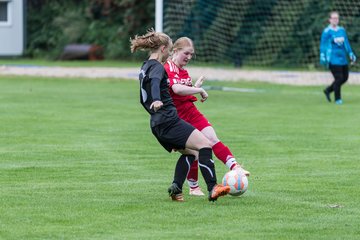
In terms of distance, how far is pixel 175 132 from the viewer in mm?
8680

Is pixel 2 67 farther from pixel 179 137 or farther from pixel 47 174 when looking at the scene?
pixel 179 137

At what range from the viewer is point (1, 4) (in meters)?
40.8

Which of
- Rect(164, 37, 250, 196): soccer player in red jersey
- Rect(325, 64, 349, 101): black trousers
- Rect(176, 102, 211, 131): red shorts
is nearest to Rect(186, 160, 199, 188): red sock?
Rect(164, 37, 250, 196): soccer player in red jersey

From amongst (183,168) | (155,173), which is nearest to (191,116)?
(183,168)

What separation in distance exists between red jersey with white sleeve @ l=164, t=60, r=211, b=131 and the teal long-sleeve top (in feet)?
37.9

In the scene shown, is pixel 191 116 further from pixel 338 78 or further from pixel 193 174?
pixel 338 78

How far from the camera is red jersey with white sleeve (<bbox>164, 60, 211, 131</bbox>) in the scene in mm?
9203

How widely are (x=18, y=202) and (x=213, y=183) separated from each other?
5.63ft

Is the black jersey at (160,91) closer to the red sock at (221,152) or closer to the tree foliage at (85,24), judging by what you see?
the red sock at (221,152)

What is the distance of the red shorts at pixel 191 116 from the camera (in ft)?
30.7

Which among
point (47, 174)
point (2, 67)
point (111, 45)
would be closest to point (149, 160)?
point (47, 174)

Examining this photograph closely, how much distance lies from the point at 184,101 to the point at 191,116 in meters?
0.16

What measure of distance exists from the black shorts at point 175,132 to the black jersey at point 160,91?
5cm

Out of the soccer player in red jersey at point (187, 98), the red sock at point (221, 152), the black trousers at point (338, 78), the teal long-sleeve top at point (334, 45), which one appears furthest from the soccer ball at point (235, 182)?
the teal long-sleeve top at point (334, 45)
